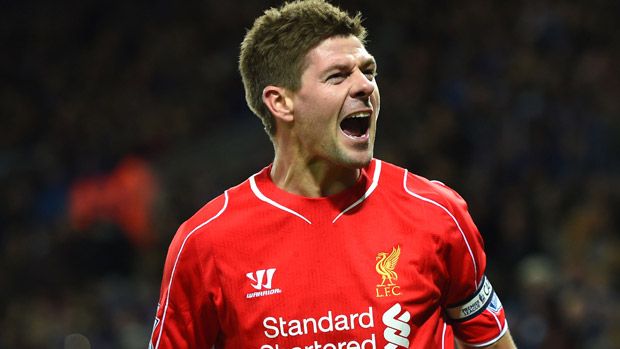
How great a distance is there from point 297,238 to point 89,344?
4831 millimetres

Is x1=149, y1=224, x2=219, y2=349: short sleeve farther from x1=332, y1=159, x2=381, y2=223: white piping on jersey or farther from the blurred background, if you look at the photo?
the blurred background

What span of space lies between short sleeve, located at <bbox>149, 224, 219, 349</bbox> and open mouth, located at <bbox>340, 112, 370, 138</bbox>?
499mm

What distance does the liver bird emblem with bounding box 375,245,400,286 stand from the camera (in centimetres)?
282

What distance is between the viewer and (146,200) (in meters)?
8.90

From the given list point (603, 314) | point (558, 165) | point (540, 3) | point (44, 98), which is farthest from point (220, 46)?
point (603, 314)

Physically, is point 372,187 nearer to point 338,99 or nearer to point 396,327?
point 338,99

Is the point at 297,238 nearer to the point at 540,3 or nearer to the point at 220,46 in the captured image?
the point at 540,3

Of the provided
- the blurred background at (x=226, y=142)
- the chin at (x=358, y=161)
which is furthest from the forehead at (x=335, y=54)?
the blurred background at (x=226, y=142)

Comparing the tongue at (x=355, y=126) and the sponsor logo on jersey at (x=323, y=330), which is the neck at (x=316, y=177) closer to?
the tongue at (x=355, y=126)

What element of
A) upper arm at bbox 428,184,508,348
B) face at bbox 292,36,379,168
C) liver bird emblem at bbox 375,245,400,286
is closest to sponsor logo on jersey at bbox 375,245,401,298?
Result: liver bird emblem at bbox 375,245,400,286

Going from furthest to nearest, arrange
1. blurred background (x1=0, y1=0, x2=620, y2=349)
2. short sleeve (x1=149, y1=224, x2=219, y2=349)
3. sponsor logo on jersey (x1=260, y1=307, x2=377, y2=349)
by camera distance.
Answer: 1. blurred background (x1=0, y1=0, x2=620, y2=349)
2. short sleeve (x1=149, y1=224, x2=219, y2=349)
3. sponsor logo on jersey (x1=260, y1=307, x2=377, y2=349)

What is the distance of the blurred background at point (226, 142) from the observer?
6461 millimetres

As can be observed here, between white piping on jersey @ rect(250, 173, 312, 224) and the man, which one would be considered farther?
white piping on jersey @ rect(250, 173, 312, 224)

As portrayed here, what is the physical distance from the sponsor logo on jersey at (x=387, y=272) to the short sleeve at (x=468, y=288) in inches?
5.8
